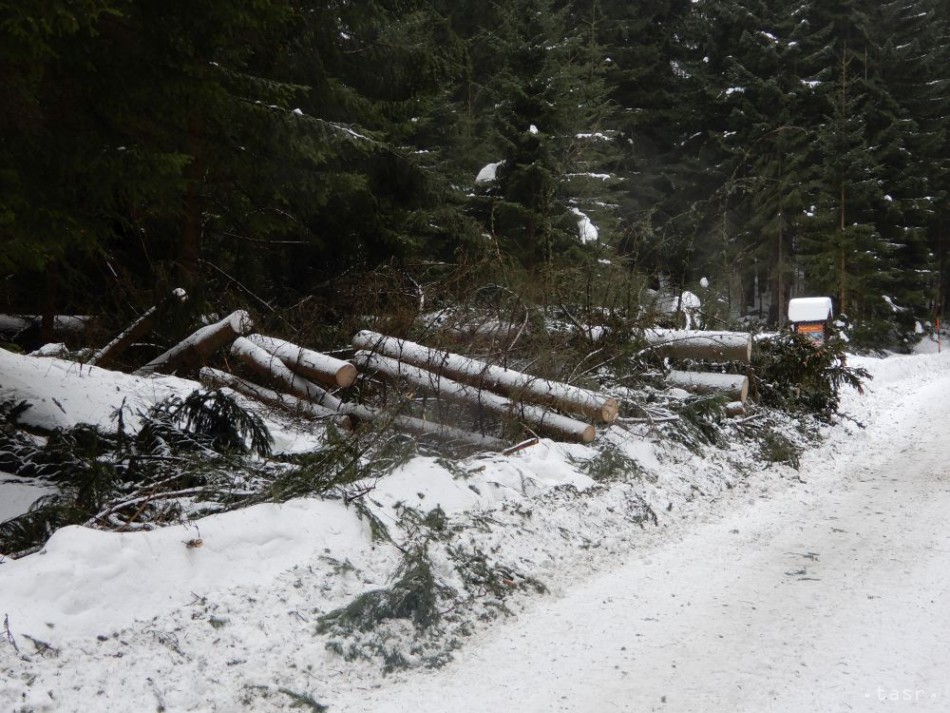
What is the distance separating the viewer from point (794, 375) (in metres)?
10.3

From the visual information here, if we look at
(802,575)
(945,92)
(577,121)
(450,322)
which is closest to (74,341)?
(450,322)

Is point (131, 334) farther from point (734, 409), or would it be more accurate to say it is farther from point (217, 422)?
point (734, 409)

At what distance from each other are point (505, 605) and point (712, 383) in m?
5.85

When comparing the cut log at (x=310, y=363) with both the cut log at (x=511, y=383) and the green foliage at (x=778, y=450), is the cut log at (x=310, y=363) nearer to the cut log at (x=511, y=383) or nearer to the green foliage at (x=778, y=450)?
the cut log at (x=511, y=383)

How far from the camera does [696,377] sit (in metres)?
9.53

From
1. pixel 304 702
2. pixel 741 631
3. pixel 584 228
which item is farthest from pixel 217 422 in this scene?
pixel 584 228

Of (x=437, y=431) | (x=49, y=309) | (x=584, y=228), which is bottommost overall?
(x=437, y=431)

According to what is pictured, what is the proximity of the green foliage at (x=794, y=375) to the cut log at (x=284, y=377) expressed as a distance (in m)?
5.71

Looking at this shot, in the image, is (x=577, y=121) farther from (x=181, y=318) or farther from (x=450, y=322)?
(x=181, y=318)

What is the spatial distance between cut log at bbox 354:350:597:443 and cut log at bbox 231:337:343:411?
0.69 metres

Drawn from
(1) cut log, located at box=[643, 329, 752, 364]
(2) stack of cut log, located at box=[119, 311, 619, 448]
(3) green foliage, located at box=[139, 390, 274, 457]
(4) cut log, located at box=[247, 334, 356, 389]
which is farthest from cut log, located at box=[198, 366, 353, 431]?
(1) cut log, located at box=[643, 329, 752, 364]

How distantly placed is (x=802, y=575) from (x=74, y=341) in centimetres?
873

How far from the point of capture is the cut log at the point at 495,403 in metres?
6.92

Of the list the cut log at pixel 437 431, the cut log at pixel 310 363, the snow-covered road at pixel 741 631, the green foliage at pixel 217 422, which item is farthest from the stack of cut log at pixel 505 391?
the green foliage at pixel 217 422
